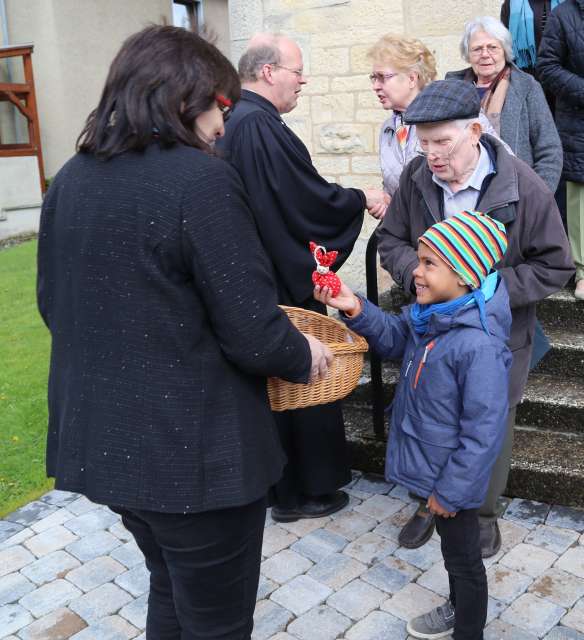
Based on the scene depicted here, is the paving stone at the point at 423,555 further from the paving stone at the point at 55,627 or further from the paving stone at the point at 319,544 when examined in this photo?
the paving stone at the point at 55,627

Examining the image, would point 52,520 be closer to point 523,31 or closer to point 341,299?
point 341,299

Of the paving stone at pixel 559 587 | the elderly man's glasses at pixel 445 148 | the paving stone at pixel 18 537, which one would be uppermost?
the elderly man's glasses at pixel 445 148

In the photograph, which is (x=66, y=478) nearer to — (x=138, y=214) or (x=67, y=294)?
(x=67, y=294)

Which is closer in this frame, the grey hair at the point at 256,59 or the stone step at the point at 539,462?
the grey hair at the point at 256,59

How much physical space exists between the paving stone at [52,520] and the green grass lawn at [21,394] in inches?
9.4

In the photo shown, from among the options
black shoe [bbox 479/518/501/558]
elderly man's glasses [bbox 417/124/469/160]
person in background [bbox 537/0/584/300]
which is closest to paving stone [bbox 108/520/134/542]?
black shoe [bbox 479/518/501/558]

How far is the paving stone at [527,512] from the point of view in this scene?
3.53 meters

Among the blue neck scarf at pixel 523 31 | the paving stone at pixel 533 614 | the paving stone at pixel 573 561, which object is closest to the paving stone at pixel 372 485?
the paving stone at pixel 573 561

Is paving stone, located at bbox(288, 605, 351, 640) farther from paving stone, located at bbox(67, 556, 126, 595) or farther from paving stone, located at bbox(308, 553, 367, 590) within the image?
paving stone, located at bbox(67, 556, 126, 595)

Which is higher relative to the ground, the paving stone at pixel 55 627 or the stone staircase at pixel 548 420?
the stone staircase at pixel 548 420

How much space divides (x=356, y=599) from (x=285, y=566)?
38 centimetres

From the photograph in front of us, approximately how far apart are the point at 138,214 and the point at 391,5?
452cm

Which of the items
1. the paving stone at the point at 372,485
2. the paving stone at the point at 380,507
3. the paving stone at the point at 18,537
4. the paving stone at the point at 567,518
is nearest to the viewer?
the paving stone at the point at 567,518

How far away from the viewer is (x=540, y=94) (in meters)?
3.89
